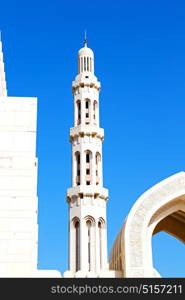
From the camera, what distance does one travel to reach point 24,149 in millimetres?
10055

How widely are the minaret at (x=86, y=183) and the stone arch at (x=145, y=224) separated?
26.9 feet

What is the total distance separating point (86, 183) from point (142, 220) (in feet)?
38.9

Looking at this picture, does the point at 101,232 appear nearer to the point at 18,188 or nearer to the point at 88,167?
the point at 88,167

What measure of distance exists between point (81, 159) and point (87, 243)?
15.5 feet

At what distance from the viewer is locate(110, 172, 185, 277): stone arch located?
53.1 feet

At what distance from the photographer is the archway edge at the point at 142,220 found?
16156 millimetres

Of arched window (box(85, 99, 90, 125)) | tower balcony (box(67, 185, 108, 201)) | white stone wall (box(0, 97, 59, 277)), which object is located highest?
arched window (box(85, 99, 90, 125))

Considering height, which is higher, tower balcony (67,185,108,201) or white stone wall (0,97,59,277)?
tower balcony (67,185,108,201)

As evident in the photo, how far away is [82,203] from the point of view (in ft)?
89.0

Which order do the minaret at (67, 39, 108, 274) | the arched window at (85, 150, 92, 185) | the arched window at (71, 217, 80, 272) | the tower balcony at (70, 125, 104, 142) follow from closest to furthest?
1. the minaret at (67, 39, 108, 274)
2. the arched window at (71, 217, 80, 272)
3. the arched window at (85, 150, 92, 185)
4. the tower balcony at (70, 125, 104, 142)

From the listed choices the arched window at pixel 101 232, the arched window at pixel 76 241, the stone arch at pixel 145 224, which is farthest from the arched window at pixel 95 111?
the stone arch at pixel 145 224

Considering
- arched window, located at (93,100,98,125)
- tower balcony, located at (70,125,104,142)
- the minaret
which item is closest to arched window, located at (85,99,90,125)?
the minaret

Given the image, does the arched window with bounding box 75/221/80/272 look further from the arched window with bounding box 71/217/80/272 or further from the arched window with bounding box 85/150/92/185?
the arched window with bounding box 85/150/92/185

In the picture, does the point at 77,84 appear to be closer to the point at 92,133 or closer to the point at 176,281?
the point at 92,133
